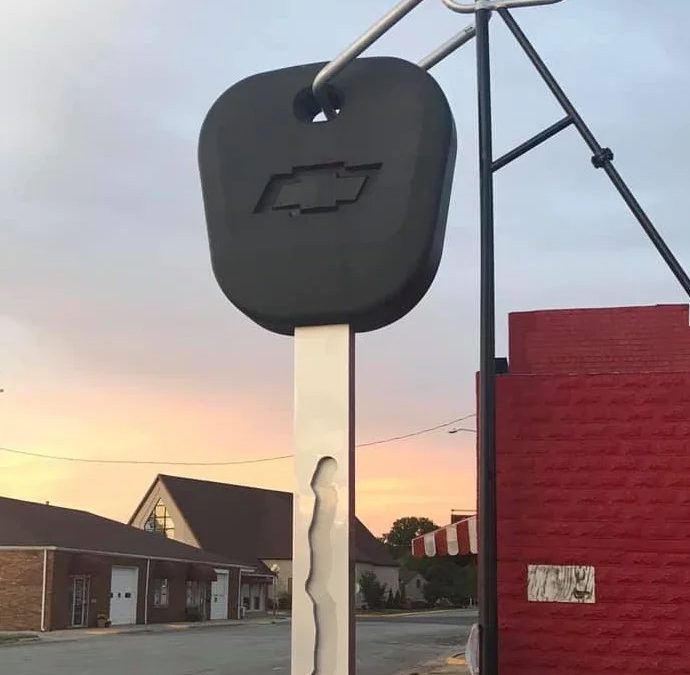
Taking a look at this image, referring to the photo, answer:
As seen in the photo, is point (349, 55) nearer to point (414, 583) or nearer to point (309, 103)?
point (309, 103)

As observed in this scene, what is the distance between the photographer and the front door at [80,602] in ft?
118

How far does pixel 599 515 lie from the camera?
857 cm

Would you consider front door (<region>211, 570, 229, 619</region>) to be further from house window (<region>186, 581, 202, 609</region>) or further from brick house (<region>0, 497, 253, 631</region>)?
house window (<region>186, 581, 202, 609</region>)

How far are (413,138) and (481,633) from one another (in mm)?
3382

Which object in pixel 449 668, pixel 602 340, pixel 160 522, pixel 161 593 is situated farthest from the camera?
pixel 160 522

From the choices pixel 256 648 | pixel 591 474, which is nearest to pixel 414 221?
pixel 591 474

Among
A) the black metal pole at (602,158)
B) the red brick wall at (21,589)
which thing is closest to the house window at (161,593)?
the red brick wall at (21,589)

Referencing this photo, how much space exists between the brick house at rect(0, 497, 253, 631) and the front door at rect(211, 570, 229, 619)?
0.35 meters

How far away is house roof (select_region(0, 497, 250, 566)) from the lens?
1387 inches

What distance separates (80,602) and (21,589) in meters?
2.73

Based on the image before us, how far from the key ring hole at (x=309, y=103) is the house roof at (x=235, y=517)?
50.9 metres

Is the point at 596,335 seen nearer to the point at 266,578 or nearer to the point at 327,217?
the point at 327,217

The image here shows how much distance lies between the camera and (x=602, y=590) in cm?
854

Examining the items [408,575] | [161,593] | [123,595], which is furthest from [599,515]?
[408,575]
